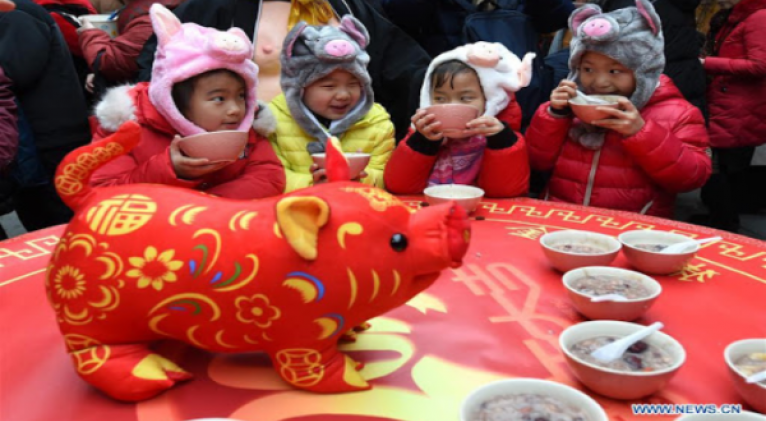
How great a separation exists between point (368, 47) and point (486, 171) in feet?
3.70

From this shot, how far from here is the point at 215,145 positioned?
1593mm

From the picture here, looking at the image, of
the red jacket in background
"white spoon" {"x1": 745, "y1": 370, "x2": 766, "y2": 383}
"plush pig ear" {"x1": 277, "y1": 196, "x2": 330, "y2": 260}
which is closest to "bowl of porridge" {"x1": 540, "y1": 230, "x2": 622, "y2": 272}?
"white spoon" {"x1": 745, "y1": 370, "x2": 766, "y2": 383}

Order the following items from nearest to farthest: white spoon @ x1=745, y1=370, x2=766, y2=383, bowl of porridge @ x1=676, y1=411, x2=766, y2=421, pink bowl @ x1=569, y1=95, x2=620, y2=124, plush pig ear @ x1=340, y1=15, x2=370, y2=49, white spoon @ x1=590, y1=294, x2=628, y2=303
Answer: bowl of porridge @ x1=676, y1=411, x2=766, y2=421, white spoon @ x1=745, y1=370, x2=766, y2=383, white spoon @ x1=590, y1=294, x2=628, y2=303, pink bowl @ x1=569, y1=95, x2=620, y2=124, plush pig ear @ x1=340, y1=15, x2=370, y2=49

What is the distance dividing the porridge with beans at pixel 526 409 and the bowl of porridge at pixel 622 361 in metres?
0.10

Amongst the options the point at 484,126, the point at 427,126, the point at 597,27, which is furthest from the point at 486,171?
the point at 597,27

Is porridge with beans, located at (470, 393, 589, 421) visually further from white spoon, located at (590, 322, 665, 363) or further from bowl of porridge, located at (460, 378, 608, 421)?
white spoon, located at (590, 322, 665, 363)

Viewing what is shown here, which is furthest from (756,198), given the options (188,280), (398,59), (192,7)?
(188,280)

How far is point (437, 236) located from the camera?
3.32 ft

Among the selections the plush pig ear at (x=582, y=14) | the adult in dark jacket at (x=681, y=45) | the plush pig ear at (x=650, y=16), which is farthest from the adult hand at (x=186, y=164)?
the adult in dark jacket at (x=681, y=45)

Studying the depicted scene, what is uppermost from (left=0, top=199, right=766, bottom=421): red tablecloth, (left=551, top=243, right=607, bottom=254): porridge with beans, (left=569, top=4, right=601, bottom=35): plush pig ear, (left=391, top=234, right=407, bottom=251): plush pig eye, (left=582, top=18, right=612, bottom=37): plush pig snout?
(left=569, top=4, right=601, bottom=35): plush pig ear

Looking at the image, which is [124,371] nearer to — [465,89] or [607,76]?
[465,89]

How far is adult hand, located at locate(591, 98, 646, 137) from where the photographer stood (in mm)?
2148

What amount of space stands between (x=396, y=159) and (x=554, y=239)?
930 millimetres

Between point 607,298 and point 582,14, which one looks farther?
point 582,14
